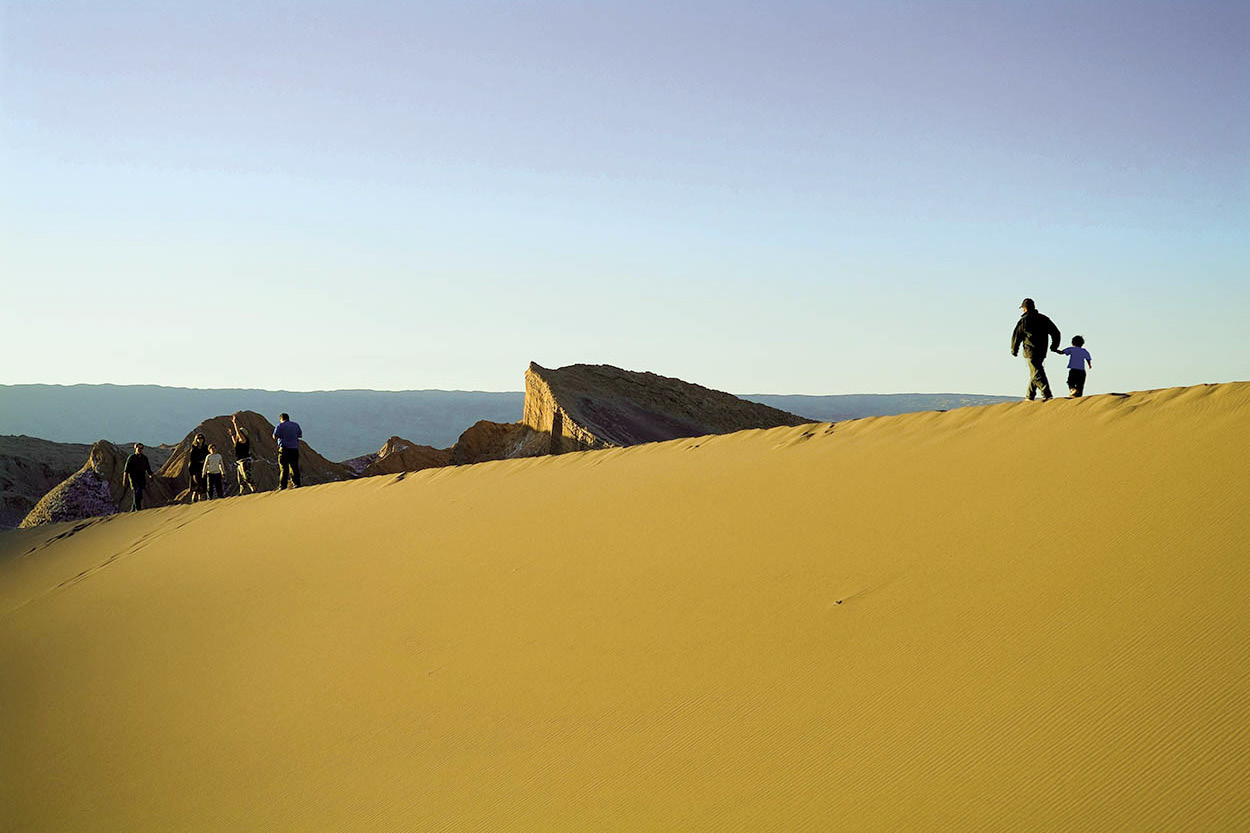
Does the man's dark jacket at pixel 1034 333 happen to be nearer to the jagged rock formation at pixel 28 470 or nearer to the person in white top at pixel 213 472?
the person in white top at pixel 213 472

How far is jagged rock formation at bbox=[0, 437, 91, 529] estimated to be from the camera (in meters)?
29.5

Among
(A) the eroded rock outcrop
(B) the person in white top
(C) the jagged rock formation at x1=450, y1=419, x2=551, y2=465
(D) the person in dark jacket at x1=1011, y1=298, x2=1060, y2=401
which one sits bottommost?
(A) the eroded rock outcrop

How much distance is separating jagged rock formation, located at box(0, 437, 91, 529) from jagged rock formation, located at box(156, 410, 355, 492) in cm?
540

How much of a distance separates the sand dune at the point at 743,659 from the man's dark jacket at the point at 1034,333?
2684 mm

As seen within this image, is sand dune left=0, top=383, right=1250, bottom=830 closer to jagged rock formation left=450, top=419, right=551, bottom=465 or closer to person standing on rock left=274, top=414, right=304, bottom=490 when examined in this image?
person standing on rock left=274, top=414, right=304, bottom=490

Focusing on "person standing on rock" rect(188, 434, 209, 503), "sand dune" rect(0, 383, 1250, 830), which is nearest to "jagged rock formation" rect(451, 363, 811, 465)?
"person standing on rock" rect(188, 434, 209, 503)

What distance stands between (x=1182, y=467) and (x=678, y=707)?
126 inches

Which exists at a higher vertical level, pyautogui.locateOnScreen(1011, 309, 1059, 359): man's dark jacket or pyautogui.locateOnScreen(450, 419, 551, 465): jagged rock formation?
pyautogui.locateOnScreen(1011, 309, 1059, 359): man's dark jacket

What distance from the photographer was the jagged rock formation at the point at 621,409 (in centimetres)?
2866

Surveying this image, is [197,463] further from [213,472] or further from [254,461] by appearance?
[254,461]

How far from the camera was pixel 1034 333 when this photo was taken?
10.6m

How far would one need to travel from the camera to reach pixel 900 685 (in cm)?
401

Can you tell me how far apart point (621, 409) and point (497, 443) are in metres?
4.73

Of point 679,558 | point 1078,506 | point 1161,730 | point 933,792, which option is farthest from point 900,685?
point 679,558
